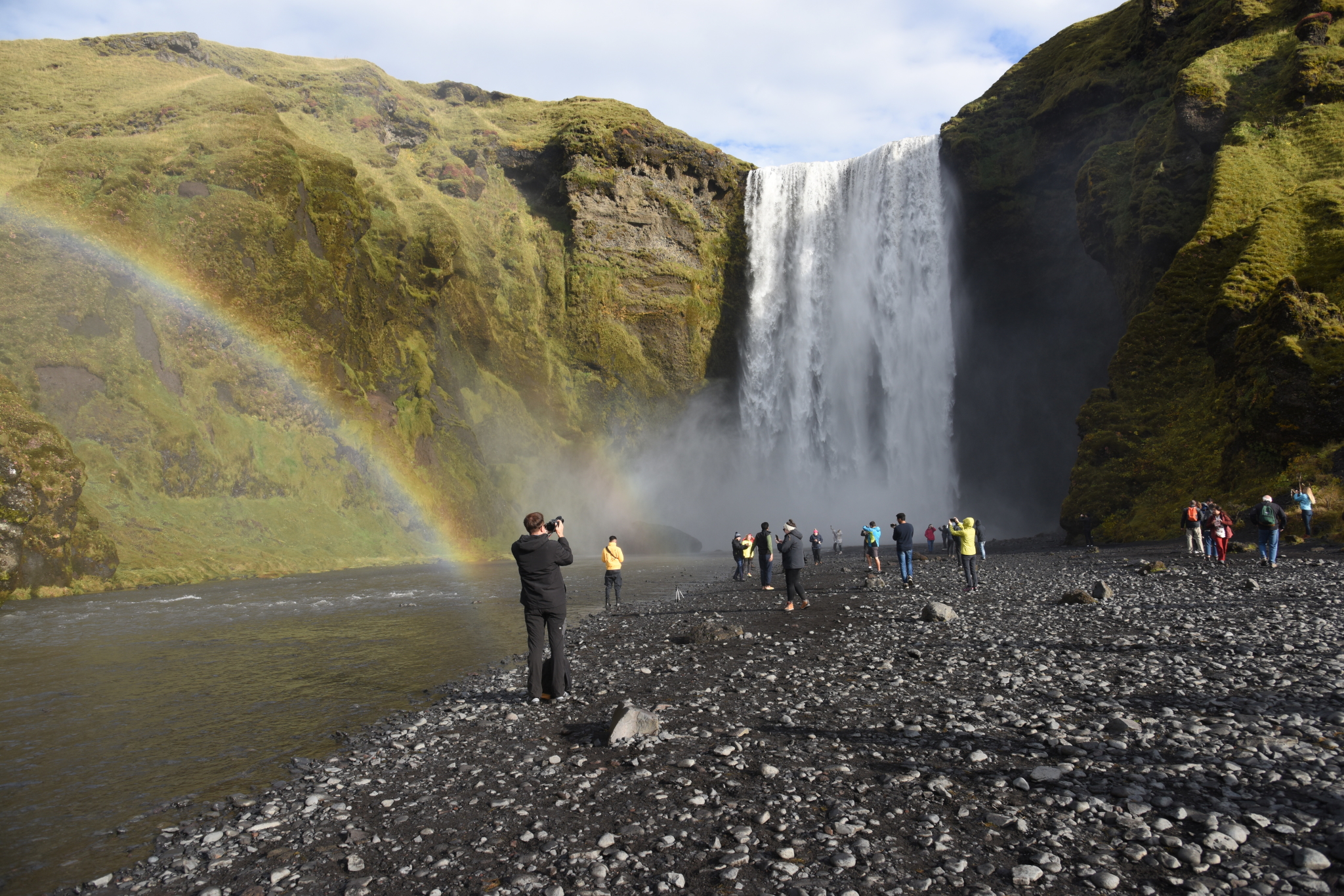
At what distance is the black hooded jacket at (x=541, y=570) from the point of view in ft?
33.9

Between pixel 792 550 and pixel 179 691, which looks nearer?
pixel 179 691

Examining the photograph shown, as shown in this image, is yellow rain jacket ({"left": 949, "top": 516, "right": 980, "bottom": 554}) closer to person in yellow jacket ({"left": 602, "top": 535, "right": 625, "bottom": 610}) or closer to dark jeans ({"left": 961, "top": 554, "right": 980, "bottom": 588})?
dark jeans ({"left": 961, "top": 554, "right": 980, "bottom": 588})

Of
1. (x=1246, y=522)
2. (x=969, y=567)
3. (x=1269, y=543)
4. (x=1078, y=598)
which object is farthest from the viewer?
(x=1246, y=522)

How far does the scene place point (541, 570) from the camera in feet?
34.0

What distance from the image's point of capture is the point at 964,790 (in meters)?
6.29

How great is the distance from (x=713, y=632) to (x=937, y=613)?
5231mm

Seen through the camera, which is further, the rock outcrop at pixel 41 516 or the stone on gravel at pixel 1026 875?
the rock outcrop at pixel 41 516

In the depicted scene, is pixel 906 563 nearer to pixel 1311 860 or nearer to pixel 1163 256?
pixel 1311 860

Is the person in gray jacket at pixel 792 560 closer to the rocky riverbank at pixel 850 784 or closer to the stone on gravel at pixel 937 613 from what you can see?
the stone on gravel at pixel 937 613

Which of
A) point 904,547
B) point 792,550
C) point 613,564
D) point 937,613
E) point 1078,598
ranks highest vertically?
point 792,550

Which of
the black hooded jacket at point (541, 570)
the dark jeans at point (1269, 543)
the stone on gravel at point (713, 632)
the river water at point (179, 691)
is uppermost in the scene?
the black hooded jacket at point (541, 570)

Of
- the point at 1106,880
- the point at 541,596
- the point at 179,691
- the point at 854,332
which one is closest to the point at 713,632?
the point at 541,596

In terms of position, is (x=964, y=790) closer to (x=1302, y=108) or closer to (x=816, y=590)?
(x=816, y=590)

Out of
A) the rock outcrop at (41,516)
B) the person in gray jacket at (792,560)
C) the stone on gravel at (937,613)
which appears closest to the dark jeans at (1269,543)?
the stone on gravel at (937,613)
